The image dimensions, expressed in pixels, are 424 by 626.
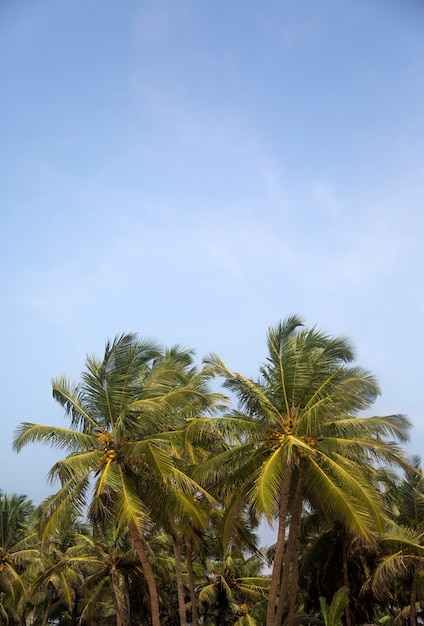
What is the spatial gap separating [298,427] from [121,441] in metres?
5.92

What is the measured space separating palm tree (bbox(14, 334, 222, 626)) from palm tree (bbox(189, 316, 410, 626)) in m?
1.42

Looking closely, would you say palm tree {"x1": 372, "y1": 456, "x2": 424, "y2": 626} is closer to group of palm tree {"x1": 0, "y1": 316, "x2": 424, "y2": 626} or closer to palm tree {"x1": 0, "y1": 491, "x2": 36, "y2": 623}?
group of palm tree {"x1": 0, "y1": 316, "x2": 424, "y2": 626}

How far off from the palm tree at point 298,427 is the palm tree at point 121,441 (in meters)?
1.42

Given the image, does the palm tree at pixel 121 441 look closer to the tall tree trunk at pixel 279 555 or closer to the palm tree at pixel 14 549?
the tall tree trunk at pixel 279 555

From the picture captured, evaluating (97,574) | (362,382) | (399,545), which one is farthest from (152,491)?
(97,574)

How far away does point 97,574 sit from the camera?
104 ft

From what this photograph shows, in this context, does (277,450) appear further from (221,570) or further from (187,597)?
(187,597)

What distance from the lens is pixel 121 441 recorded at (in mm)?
21641

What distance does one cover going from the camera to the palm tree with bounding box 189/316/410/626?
20125mm

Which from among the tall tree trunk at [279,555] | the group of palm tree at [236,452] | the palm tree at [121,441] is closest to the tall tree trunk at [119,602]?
the group of palm tree at [236,452]

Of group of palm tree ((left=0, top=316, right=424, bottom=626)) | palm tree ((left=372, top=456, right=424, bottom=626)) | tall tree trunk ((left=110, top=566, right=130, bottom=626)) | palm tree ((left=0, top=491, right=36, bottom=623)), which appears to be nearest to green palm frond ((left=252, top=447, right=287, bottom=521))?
group of palm tree ((left=0, top=316, right=424, bottom=626))

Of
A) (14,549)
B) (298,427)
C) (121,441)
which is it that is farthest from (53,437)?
(14,549)

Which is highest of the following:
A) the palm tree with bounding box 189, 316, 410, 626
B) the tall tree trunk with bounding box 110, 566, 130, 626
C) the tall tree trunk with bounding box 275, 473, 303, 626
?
the palm tree with bounding box 189, 316, 410, 626

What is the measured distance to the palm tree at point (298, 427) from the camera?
792 inches
